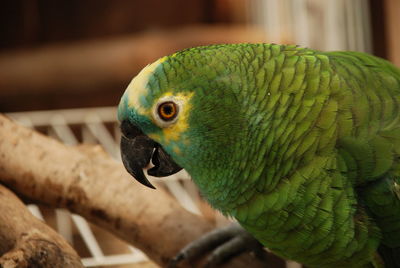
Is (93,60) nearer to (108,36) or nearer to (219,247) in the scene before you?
(108,36)

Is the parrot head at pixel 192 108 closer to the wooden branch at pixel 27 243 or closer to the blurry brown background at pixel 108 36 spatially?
the wooden branch at pixel 27 243

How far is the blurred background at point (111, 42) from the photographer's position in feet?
4.47

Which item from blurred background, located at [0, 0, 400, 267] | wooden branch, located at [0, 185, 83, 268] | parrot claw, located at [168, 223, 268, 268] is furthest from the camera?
blurred background, located at [0, 0, 400, 267]

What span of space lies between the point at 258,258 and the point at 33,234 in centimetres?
44

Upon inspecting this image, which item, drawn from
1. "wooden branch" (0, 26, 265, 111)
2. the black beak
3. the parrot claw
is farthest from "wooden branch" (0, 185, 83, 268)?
"wooden branch" (0, 26, 265, 111)

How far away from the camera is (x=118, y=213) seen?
1.02 meters

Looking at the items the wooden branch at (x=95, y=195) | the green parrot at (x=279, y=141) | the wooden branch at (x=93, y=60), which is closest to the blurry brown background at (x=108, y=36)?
the wooden branch at (x=93, y=60)

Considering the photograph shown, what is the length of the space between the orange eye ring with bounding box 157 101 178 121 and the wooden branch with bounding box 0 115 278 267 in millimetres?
295

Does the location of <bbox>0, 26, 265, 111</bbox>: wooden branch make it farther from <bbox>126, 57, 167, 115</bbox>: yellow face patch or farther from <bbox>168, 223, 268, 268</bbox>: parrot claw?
<bbox>126, 57, 167, 115</bbox>: yellow face patch

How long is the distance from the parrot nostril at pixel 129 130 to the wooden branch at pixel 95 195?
0.76 ft

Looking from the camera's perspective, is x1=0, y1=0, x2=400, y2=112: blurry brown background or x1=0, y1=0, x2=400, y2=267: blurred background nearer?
x1=0, y1=0, x2=400, y2=267: blurred background

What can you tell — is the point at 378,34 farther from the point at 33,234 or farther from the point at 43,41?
the point at 43,41

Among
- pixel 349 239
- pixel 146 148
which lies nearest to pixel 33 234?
pixel 146 148

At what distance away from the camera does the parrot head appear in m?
0.78
